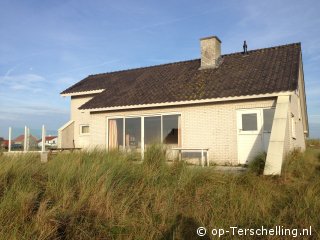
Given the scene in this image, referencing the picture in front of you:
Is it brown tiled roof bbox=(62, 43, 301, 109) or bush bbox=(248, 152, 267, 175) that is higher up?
brown tiled roof bbox=(62, 43, 301, 109)

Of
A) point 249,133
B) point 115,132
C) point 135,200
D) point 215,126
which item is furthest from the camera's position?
point 115,132

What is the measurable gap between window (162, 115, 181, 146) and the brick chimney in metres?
4.22

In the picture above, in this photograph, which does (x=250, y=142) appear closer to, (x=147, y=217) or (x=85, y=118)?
(x=147, y=217)

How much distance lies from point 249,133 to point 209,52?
617 cm

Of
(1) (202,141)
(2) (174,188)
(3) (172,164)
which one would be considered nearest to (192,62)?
(1) (202,141)

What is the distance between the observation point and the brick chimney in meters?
17.1

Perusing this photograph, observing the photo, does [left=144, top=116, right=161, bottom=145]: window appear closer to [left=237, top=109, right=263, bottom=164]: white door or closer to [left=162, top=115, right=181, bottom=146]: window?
[left=162, top=115, right=181, bottom=146]: window

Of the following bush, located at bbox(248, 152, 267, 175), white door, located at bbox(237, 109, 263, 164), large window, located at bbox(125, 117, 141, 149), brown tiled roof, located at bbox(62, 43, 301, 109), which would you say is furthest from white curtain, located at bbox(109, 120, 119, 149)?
bush, located at bbox(248, 152, 267, 175)

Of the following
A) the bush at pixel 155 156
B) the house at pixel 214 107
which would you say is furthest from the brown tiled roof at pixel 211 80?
the bush at pixel 155 156

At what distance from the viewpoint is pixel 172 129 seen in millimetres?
14617

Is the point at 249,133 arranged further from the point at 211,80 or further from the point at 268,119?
the point at 211,80

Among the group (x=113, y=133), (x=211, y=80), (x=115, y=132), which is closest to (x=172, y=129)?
(x=211, y=80)

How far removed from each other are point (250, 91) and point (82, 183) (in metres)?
8.61

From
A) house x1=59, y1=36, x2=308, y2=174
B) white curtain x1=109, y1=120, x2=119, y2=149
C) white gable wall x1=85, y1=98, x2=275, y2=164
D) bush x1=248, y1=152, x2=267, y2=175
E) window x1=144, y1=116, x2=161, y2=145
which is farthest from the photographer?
white curtain x1=109, y1=120, x2=119, y2=149
